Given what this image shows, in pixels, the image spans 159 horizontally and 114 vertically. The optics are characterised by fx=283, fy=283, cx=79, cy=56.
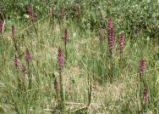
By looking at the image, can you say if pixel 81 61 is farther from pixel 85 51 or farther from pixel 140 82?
pixel 140 82

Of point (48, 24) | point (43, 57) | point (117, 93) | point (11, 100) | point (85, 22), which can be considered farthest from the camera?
point (85, 22)

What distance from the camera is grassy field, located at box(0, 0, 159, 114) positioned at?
2.48m

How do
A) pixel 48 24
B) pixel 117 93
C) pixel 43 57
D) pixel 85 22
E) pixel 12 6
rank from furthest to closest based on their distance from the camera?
pixel 12 6 < pixel 85 22 < pixel 48 24 < pixel 43 57 < pixel 117 93

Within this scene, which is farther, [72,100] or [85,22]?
[85,22]

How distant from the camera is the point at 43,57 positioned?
3.34 metres

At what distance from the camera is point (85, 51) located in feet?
11.6

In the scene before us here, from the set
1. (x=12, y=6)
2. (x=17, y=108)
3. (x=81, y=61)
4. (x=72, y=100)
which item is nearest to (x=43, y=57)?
(x=81, y=61)

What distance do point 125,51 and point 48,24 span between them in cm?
141

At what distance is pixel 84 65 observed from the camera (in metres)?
3.10

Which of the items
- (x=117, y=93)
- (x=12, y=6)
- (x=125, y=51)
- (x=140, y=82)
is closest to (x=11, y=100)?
(x=117, y=93)

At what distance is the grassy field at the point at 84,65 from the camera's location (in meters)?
2.48

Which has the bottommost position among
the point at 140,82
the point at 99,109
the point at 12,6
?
the point at 99,109

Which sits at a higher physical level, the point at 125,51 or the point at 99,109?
the point at 125,51

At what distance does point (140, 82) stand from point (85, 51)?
45.2 inches
